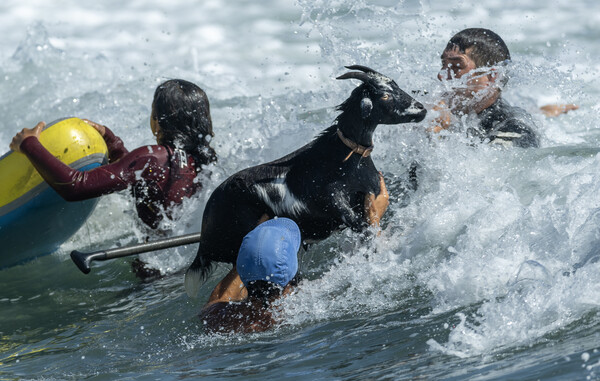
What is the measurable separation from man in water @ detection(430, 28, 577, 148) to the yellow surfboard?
6.90 ft

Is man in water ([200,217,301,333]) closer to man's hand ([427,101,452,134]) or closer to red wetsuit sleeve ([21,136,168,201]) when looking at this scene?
red wetsuit sleeve ([21,136,168,201])

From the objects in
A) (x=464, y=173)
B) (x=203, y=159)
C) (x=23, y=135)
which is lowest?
(x=464, y=173)

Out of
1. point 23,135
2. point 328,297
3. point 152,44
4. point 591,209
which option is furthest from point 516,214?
point 152,44

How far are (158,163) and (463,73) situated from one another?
2.00m

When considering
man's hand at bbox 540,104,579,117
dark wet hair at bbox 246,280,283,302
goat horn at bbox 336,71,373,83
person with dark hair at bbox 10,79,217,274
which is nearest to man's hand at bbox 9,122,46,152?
person with dark hair at bbox 10,79,217,274

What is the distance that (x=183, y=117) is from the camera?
4.95 m

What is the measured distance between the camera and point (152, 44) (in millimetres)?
12680

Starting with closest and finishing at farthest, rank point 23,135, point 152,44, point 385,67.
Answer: point 23,135, point 385,67, point 152,44

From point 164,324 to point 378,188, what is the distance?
4.27ft

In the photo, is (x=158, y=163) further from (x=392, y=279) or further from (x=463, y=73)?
(x=463, y=73)

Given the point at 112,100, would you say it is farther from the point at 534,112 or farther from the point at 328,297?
the point at 328,297

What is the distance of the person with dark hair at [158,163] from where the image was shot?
481 centimetres

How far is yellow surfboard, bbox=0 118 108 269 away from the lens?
4.98 m

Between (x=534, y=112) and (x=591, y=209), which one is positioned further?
(x=534, y=112)
